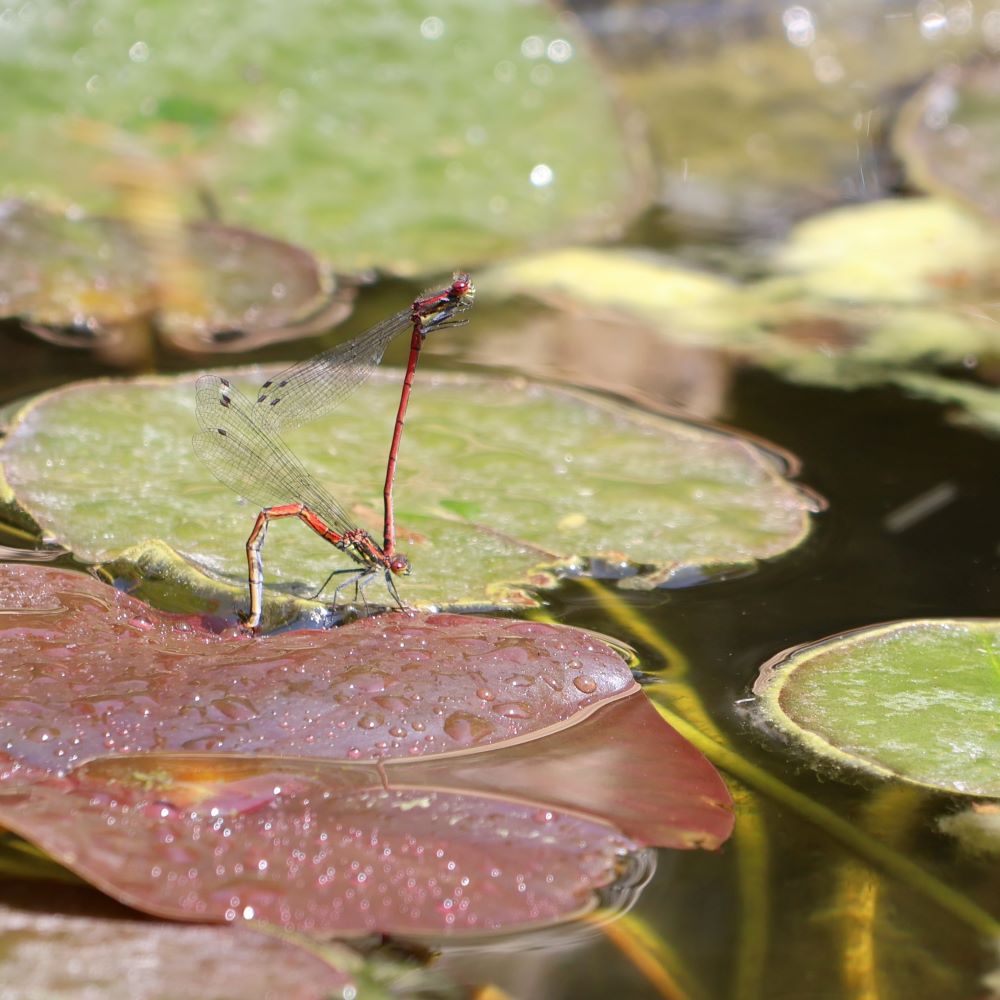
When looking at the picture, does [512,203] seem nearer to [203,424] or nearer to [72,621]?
[203,424]

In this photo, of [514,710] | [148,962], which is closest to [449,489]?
[514,710]

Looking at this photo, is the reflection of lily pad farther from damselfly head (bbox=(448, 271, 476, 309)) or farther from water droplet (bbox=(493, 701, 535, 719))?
water droplet (bbox=(493, 701, 535, 719))

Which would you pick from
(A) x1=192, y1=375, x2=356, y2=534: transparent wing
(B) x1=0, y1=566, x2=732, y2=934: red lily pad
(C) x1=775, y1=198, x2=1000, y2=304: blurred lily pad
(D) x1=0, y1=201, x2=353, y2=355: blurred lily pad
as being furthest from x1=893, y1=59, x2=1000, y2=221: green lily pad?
(B) x1=0, y1=566, x2=732, y2=934: red lily pad

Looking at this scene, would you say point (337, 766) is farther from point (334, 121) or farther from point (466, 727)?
point (334, 121)

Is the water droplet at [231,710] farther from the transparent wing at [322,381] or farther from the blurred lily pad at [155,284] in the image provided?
the blurred lily pad at [155,284]

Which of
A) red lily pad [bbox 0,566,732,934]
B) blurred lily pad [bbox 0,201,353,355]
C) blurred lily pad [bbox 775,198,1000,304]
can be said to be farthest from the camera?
blurred lily pad [bbox 775,198,1000,304]

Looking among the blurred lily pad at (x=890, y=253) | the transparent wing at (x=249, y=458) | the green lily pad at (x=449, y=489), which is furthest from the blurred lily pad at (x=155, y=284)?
the blurred lily pad at (x=890, y=253)
